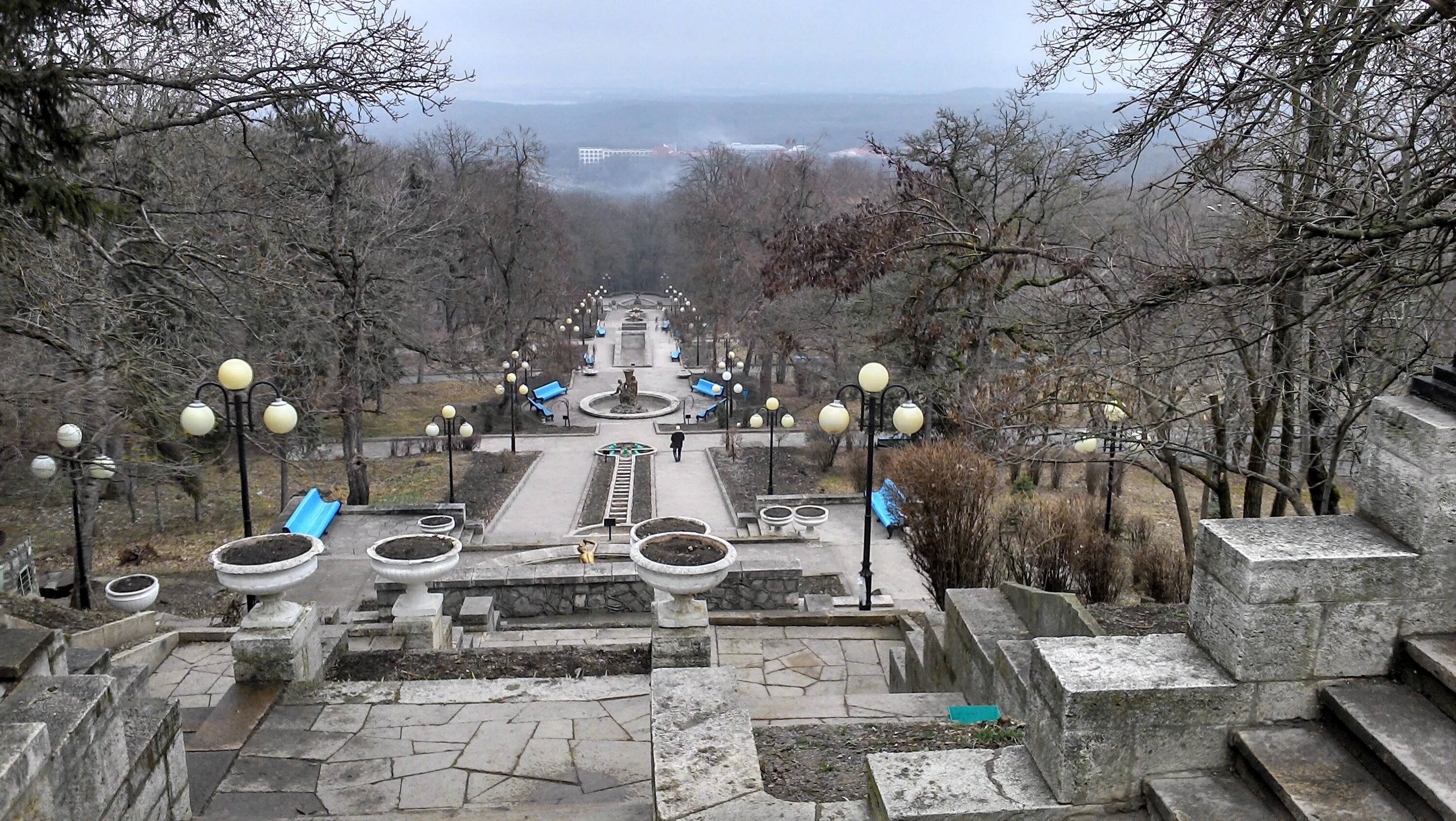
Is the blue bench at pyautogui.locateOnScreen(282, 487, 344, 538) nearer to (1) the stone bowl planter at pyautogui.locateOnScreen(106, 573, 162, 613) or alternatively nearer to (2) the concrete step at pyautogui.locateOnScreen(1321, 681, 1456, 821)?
(1) the stone bowl planter at pyautogui.locateOnScreen(106, 573, 162, 613)

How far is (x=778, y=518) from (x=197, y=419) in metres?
10.3

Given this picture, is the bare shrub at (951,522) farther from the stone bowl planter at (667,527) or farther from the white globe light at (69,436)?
the white globe light at (69,436)

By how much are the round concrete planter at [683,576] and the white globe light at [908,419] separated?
13.9 ft

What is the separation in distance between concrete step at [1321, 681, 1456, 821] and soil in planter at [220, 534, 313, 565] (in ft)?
18.9

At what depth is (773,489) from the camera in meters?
20.6

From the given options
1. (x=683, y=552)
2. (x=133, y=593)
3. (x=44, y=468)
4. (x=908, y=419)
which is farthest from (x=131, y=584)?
(x=908, y=419)

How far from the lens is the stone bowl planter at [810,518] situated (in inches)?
635

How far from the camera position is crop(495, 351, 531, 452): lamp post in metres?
24.9

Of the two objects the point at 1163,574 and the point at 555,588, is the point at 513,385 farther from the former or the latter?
the point at 1163,574

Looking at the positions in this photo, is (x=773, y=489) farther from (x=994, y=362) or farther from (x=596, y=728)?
(x=596, y=728)

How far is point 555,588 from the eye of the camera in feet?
36.3

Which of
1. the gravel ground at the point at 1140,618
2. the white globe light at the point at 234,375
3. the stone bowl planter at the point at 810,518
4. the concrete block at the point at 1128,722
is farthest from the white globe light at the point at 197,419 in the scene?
the stone bowl planter at the point at 810,518

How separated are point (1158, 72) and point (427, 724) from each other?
6944 millimetres

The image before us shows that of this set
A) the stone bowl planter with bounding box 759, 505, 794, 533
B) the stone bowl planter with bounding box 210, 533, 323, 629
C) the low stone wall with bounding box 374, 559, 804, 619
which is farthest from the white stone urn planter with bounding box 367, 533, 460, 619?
the stone bowl planter with bounding box 759, 505, 794, 533
